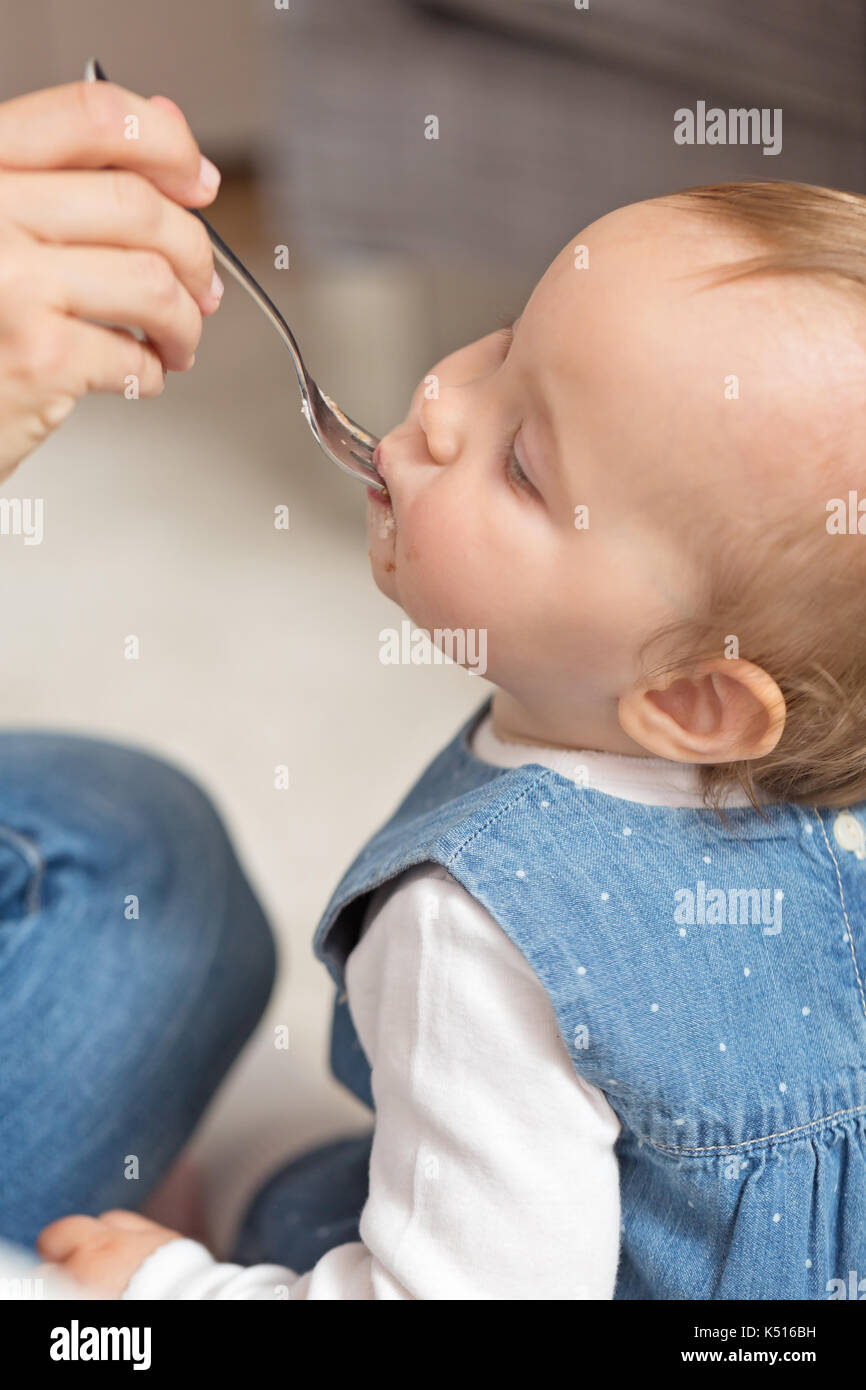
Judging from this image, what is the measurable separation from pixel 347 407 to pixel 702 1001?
1.48m

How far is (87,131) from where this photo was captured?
490mm

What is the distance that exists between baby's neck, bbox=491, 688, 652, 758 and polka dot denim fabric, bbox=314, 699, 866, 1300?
0.10 ft

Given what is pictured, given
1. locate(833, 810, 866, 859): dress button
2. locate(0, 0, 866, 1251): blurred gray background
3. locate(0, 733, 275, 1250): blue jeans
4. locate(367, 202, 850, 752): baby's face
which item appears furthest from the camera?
locate(0, 0, 866, 1251): blurred gray background

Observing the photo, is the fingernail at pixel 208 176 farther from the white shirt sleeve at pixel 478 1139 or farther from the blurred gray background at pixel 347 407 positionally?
the blurred gray background at pixel 347 407

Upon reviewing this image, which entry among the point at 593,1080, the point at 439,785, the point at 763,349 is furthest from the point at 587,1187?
the point at 763,349

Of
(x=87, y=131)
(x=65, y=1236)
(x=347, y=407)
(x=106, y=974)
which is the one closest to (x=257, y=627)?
(x=347, y=407)

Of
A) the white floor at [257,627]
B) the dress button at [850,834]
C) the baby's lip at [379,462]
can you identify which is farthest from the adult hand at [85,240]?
the white floor at [257,627]

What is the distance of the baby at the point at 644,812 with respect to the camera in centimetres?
49

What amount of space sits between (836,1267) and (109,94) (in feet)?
1.87

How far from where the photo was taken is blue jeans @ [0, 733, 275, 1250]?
719 mm

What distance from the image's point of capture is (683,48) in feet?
5.23

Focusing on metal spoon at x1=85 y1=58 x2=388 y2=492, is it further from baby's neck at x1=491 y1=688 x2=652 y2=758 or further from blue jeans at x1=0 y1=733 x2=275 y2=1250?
blue jeans at x1=0 y1=733 x2=275 y2=1250

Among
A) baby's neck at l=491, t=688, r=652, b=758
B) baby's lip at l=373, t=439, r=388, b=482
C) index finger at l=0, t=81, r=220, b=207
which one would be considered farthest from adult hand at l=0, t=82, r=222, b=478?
baby's neck at l=491, t=688, r=652, b=758
